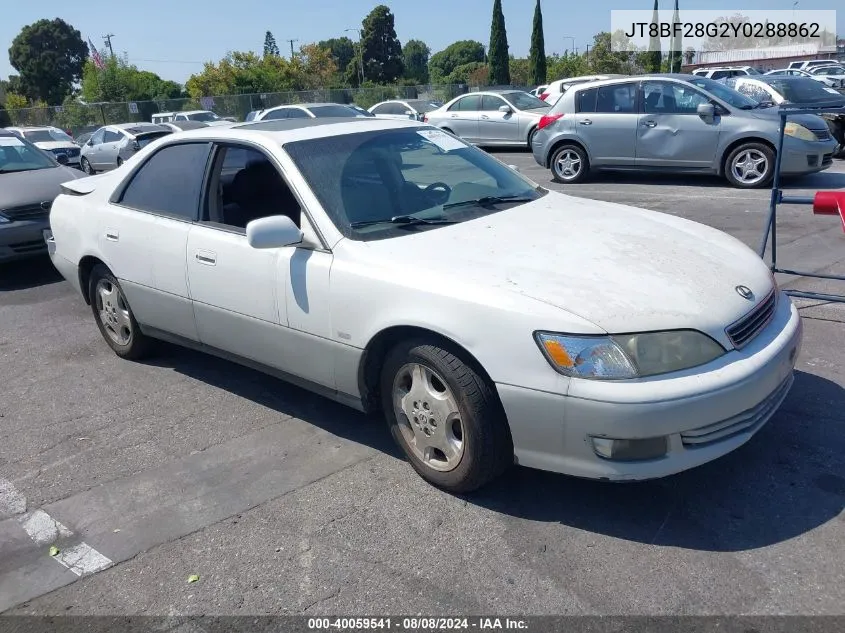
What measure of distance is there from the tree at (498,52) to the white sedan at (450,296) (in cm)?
5404

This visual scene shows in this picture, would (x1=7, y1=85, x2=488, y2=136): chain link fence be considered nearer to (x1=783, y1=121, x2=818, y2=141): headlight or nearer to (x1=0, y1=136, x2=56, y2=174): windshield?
(x1=0, y1=136, x2=56, y2=174): windshield

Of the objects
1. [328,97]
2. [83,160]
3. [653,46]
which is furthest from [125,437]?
[653,46]

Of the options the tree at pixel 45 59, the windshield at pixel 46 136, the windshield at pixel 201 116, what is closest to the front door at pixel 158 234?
the windshield at pixel 46 136

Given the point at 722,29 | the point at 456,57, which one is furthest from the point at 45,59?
the point at 722,29

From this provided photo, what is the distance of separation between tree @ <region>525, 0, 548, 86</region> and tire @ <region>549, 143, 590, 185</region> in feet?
143

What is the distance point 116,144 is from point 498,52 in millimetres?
42420

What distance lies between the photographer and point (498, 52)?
56375mm

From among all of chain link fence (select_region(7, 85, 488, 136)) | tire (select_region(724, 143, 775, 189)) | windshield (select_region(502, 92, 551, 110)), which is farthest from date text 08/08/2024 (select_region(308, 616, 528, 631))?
chain link fence (select_region(7, 85, 488, 136))

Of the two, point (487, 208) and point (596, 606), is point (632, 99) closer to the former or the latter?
point (487, 208)

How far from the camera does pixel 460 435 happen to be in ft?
11.0

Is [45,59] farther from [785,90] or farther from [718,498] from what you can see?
[718,498]

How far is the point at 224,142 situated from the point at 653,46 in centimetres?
5036

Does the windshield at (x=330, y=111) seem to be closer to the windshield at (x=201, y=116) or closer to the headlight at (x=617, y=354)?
the windshield at (x=201, y=116)

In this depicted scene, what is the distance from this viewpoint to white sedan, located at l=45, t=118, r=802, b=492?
2953 millimetres
